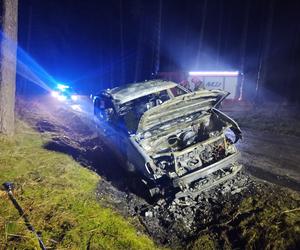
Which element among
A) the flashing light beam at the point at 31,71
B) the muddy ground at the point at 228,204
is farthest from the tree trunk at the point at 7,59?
the flashing light beam at the point at 31,71

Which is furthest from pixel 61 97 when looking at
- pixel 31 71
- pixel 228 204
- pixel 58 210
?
pixel 228 204

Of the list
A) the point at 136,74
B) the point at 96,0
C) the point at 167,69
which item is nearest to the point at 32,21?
the point at 96,0

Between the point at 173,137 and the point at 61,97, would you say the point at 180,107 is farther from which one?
the point at 61,97

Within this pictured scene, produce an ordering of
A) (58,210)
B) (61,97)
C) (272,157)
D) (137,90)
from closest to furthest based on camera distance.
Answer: (58,210)
(137,90)
(272,157)
(61,97)

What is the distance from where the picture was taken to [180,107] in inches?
254

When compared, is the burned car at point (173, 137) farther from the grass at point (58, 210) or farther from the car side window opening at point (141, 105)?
the grass at point (58, 210)

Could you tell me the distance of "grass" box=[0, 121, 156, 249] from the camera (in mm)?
4449

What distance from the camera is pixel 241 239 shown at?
14.5ft

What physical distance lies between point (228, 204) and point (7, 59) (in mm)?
7056

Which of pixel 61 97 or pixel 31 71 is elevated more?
pixel 31 71

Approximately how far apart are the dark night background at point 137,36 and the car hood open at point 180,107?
45.9 ft

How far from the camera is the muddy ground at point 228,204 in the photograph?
4.48m

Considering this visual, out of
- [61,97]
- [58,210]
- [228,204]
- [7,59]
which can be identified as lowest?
[58,210]

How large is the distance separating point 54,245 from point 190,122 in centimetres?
375
